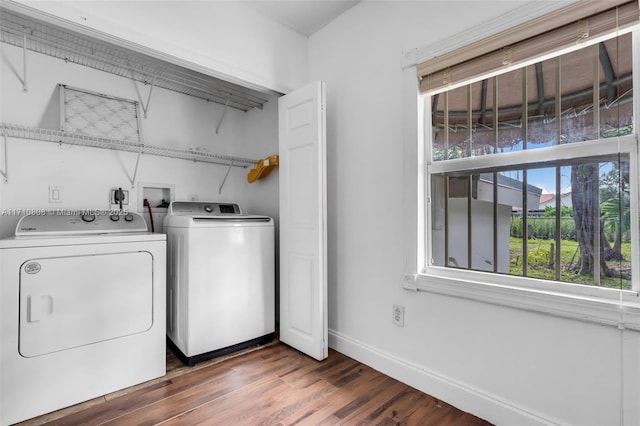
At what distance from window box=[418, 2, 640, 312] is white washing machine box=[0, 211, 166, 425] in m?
1.79

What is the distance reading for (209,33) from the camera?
6.61 ft

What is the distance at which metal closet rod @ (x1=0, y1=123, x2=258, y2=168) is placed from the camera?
200cm

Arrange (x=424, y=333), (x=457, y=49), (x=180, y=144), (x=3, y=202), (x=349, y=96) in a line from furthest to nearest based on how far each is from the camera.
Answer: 1. (x=180, y=144)
2. (x=349, y=96)
3. (x=3, y=202)
4. (x=424, y=333)
5. (x=457, y=49)

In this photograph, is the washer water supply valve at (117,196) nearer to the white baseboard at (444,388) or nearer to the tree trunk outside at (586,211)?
the white baseboard at (444,388)

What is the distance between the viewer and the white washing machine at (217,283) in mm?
2086

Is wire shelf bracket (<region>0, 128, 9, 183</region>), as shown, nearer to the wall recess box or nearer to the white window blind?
the wall recess box

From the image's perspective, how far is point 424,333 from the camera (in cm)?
181

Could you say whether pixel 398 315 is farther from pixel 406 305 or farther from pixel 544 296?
pixel 544 296

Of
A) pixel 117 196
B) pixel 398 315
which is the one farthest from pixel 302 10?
pixel 398 315

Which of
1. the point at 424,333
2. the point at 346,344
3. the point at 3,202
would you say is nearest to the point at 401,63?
the point at 424,333

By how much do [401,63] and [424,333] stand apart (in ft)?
5.45

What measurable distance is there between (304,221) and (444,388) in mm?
1346

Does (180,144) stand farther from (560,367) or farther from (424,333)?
(560,367)

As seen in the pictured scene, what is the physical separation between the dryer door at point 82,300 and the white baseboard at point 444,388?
55.9 inches
